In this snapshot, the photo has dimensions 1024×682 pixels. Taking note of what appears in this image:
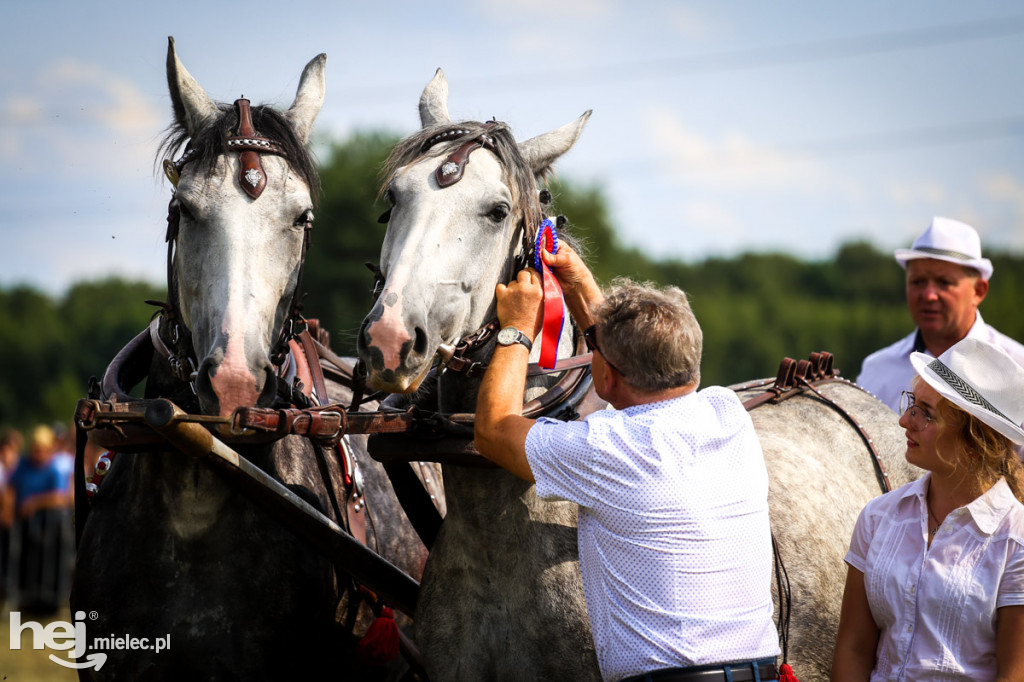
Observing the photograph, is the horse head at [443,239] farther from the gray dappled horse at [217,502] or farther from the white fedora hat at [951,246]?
the white fedora hat at [951,246]

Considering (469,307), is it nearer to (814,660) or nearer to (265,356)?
(265,356)

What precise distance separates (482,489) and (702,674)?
96 centimetres

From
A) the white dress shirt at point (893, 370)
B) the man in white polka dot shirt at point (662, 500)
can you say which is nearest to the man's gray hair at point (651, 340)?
the man in white polka dot shirt at point (662, 500)

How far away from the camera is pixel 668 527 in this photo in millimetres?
2512

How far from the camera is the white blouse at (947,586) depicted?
2.66m

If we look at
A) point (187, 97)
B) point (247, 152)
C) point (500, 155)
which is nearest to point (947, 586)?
point (500, 155)

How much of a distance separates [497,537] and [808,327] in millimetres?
49677

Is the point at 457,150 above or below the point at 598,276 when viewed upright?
below

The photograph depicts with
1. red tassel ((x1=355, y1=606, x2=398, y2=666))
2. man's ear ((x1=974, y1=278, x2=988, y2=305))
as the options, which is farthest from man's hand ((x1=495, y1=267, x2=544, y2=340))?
man's ear ((x1=974, y1=278, x2=988, y2=305))

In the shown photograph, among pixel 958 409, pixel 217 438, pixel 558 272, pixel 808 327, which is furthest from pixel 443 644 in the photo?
pixel 808 327

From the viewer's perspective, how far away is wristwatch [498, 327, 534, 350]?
2959 mm

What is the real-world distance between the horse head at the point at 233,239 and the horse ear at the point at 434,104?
475mm

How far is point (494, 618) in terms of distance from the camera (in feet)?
10.1

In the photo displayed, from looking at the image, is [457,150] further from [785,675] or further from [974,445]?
[785,675]
